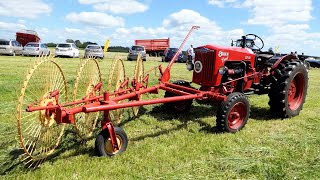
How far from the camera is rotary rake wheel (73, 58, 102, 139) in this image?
5.64 m

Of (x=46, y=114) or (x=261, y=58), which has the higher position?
(x=261, y=58)

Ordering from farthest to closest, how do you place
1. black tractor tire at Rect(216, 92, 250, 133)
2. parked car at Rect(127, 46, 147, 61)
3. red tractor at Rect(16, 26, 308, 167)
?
parked car at Rect(127, 46, 147, 61) → black tractor tire at Rect(216, 92, 250, 133) → red tractor at Rect(16, 26, 308, 167)

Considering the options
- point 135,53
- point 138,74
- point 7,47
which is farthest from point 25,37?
point 138,74

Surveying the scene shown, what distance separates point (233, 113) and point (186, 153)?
1712mm

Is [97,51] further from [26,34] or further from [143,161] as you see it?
[143,161]

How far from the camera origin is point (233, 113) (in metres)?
6.27

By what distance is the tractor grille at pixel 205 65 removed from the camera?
691cm

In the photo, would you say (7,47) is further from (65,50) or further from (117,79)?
(117,79)

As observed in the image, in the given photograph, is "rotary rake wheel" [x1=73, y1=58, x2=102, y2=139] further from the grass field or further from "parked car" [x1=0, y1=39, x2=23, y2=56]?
"parked car" [x1=0, y1=39, x2=23, y2=56]

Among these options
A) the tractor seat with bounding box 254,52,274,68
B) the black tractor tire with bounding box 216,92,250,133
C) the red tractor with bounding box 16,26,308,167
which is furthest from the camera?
the tractor seat with bounding box 254,52,274,68

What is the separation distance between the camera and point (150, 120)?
6.93 meters

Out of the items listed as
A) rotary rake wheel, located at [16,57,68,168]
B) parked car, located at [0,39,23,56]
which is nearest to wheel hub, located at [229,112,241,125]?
rotary rake wheel, located at [16,57,68,168]

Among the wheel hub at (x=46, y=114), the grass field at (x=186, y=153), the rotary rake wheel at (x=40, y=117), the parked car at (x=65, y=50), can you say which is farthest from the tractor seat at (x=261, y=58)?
the parked car at (x=65, y=50)

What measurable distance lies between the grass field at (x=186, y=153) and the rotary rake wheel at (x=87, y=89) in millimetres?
229
